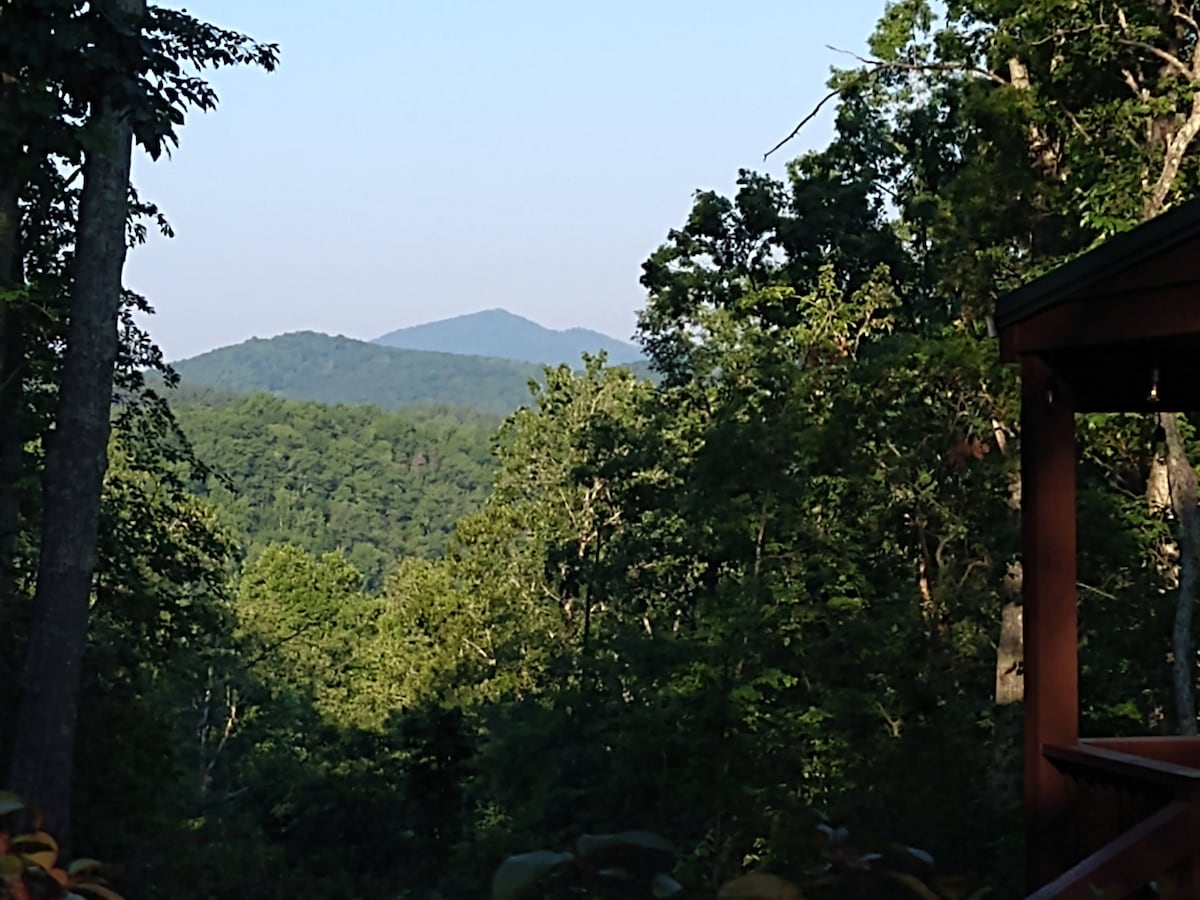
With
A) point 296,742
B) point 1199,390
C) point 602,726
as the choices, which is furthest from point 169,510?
point 296,742

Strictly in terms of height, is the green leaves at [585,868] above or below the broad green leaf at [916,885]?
above

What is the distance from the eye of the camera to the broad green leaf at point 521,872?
1.05 meters

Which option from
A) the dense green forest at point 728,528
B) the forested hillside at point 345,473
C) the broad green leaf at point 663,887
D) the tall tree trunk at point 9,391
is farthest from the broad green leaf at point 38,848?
the forested hillside at point 345,473

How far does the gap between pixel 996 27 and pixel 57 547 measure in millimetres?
9569

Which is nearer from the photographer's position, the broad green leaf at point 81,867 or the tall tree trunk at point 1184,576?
the broad green leaf at point 81,867

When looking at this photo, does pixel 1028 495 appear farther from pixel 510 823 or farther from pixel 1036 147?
pixel 510 823

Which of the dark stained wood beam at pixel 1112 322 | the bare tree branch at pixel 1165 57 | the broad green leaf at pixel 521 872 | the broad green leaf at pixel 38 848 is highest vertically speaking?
the bare tree branch at pixel 1165 57

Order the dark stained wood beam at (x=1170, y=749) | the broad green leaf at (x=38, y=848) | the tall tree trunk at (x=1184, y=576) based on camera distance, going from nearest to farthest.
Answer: the broad green leaf at (x=38, y=848)
the dark stained wood beam at (x=1170, y=749)
the tall tree trunk at (x=1184, y=576)

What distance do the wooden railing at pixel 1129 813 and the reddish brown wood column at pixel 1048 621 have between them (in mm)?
58

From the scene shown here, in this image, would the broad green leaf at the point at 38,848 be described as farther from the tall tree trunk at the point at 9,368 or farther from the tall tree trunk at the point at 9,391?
the tall tree trunk at the point at 9,391

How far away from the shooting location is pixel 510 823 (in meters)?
21.4

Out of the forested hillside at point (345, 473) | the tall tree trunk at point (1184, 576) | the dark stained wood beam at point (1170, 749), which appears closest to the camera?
the dark stained wood beam at point (1170, 749)

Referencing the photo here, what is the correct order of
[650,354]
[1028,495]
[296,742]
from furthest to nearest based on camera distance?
[296,742] → [650,354] → [1028,495]

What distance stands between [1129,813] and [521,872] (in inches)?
147
